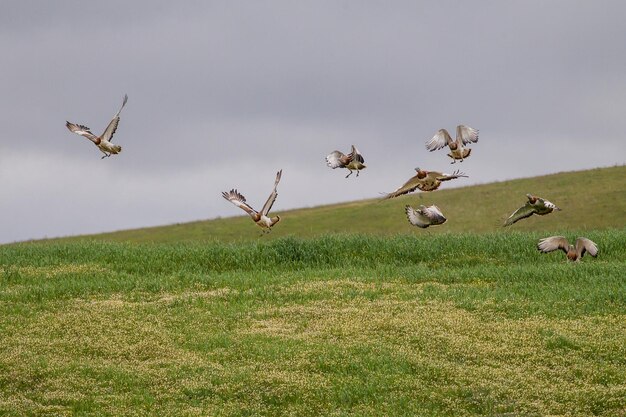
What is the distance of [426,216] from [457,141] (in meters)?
2.03

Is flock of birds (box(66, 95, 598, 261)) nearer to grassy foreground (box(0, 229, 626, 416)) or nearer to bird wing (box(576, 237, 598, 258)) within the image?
bird wing (box(576, 237, 598, 258))

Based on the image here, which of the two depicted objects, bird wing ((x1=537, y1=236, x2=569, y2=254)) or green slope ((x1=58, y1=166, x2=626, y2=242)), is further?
green slope ((x1=58, y1=166, x2=626, y2=242))

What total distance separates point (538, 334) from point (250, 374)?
25.6ft

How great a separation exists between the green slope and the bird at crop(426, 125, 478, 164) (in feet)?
117

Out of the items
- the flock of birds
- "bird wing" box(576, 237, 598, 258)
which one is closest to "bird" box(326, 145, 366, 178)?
the flock of birds

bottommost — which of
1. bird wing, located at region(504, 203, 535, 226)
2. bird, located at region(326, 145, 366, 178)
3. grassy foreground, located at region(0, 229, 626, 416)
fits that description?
grassy foreground, located at region(0, 229, 626, 416)

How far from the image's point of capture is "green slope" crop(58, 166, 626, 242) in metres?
62.0

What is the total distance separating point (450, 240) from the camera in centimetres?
4106

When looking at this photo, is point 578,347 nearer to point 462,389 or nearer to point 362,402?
point 462,389

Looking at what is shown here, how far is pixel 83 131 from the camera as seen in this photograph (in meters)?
24.9

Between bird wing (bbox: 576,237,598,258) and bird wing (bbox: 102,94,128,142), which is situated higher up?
bird wing (bbox: 102,94,128,142)

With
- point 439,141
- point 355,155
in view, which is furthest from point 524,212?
point 355,155

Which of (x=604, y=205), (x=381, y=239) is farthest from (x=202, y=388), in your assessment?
(x=604, y=205)

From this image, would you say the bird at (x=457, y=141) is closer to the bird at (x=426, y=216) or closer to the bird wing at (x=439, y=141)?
the bird wing at (x=439, y=141)
